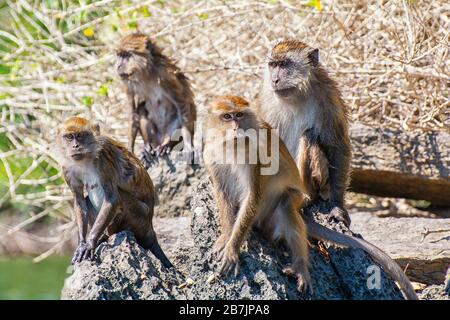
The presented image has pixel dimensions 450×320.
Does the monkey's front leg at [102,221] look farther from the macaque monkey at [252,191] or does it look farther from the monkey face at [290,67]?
the monkey face at [290,67]

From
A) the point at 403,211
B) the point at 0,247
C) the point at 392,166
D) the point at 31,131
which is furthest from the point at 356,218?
the point at 0,247

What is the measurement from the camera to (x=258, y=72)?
9852mm

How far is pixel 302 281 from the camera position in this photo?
5.36 metres

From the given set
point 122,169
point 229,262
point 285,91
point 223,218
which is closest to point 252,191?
point 223,218

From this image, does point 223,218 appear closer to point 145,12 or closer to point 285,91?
point 285,91

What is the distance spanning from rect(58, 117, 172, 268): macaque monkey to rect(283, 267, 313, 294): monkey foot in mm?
1271

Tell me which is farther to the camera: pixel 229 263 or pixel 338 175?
pixel 338 175

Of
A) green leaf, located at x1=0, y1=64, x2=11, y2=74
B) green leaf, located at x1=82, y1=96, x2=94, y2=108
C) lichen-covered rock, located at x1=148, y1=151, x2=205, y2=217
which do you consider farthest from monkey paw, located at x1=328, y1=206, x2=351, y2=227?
green leaf, located at x1=0, y1=64, x2=11, y2=74

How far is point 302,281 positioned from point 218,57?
248 inches

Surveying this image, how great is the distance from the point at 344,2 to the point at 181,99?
236 cm

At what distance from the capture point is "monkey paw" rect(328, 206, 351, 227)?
662cm

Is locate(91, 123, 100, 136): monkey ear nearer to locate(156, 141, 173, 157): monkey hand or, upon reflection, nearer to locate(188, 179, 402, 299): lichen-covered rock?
locate(188, 179, 402, 299): lichen-covered rock

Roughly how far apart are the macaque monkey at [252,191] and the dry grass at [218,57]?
312 centimetres

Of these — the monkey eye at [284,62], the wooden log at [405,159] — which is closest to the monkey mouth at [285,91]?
the monkey eye at [284,62]
